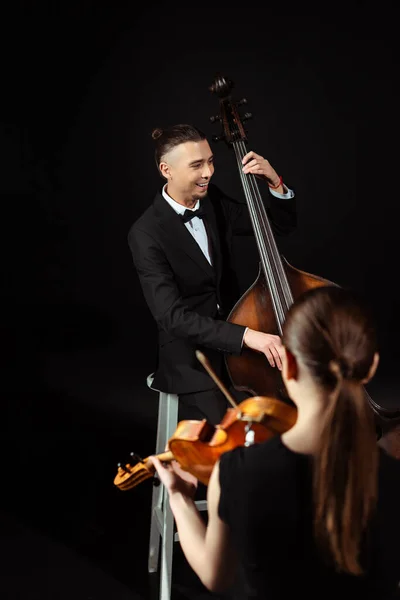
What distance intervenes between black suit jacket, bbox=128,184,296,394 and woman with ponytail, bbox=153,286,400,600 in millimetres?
1008

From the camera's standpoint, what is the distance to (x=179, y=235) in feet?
8.61

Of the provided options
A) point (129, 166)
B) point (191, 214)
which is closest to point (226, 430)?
point (191, 214)

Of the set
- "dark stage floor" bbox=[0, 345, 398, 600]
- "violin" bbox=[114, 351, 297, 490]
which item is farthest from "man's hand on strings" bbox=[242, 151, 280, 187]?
"dark stage floor" bbox=[0, 345, 398, 600]

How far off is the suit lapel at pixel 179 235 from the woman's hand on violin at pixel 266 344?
0.32 meters

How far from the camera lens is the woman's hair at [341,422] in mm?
1363

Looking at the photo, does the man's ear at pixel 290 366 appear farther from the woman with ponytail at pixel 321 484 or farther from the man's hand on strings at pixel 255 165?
the man's hand on strings at pixel 255 165

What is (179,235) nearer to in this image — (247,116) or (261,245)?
(261,245)

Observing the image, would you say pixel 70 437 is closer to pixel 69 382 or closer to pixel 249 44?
pixel 69 382

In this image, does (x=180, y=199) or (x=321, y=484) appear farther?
(x=180, y=199)

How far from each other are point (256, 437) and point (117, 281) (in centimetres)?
296

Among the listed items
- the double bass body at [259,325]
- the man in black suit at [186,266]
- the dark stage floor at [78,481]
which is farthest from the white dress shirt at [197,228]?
the dark stage floor at [78,481]

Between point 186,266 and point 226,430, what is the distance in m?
A: 0.99

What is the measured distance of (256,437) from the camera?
177 cm

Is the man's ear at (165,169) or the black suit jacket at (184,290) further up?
the man's ear at (165,169)
